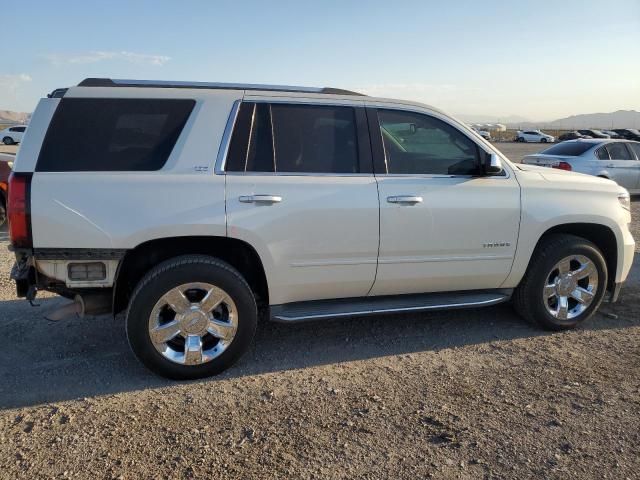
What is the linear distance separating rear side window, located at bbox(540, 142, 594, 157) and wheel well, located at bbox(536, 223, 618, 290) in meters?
7.48

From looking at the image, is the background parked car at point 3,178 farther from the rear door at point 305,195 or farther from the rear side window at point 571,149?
the rear side window at point 571,149

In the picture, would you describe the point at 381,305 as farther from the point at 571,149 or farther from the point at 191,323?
the point at 571,149

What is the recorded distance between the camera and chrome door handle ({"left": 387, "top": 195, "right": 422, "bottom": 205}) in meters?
3.98

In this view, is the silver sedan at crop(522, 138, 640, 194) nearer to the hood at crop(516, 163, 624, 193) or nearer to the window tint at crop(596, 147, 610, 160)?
the window tint at crop(596, 147, 610, 160)

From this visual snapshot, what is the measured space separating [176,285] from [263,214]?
744 mm

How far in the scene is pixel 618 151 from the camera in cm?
1221

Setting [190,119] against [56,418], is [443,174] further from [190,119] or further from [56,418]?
[56,418]

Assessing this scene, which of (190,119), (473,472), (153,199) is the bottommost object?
(473,472)

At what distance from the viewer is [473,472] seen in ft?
8.97

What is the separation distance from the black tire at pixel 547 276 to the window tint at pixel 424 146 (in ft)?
3.12

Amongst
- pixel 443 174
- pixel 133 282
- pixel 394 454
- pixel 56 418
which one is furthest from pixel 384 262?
pixel 56 418

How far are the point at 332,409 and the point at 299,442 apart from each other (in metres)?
0.41

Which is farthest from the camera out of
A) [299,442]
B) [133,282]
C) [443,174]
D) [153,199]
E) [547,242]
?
[547,242]

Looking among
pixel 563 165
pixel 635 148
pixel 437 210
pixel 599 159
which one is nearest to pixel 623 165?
pixel 599 159
